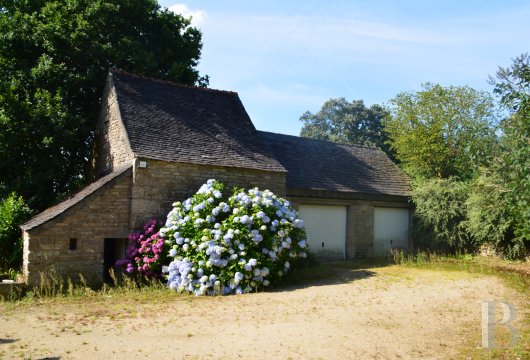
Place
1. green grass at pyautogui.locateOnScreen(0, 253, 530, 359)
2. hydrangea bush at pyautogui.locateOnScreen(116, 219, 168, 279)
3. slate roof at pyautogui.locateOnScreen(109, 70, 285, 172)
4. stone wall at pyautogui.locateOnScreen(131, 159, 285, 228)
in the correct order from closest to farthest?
green grass at pyautogui.locateOnScreen(0, 253, 530, 359)
hydrangea bush at pyautogui.locateOnScreen(116, 219, 168, 279)
stone wall at pyautogui.locateOnScreen(131, 159, 285, 228)
slate roof at pyautogui.locateOnScreen(109, 70, 285, 172)

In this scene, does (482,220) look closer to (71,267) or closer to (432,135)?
(432,135)

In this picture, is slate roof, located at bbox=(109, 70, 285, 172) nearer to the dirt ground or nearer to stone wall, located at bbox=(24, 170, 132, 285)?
stone wall, located at bbox=(24, 170, 132, 285)

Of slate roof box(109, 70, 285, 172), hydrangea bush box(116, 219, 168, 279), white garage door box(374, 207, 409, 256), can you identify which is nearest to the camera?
hydrangea bush box(116, 219, 168, 279)

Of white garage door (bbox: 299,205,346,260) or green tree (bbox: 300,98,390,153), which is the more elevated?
green tree (bbox: 300,98,390,153)

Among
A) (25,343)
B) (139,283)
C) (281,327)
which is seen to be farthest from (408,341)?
(139,283)

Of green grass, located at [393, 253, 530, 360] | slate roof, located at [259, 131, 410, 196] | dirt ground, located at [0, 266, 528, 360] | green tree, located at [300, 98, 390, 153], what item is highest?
green tree, located at [300, 98, 390, 153]

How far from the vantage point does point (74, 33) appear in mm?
15250

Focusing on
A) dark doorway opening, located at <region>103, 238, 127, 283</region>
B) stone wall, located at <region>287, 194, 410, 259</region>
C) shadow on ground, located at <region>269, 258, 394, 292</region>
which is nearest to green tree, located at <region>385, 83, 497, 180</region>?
stone wall, located at <region>287, 194, 410, 259</region>

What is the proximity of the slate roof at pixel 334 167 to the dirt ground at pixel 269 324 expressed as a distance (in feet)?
20.5

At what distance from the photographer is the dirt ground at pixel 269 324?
5977mm

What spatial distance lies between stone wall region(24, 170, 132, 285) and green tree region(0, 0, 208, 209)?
3690 mm

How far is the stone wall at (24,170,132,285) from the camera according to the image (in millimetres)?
10500

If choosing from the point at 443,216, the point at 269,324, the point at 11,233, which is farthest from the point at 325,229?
the point at 11,233

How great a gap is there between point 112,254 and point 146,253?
2.41 meters
